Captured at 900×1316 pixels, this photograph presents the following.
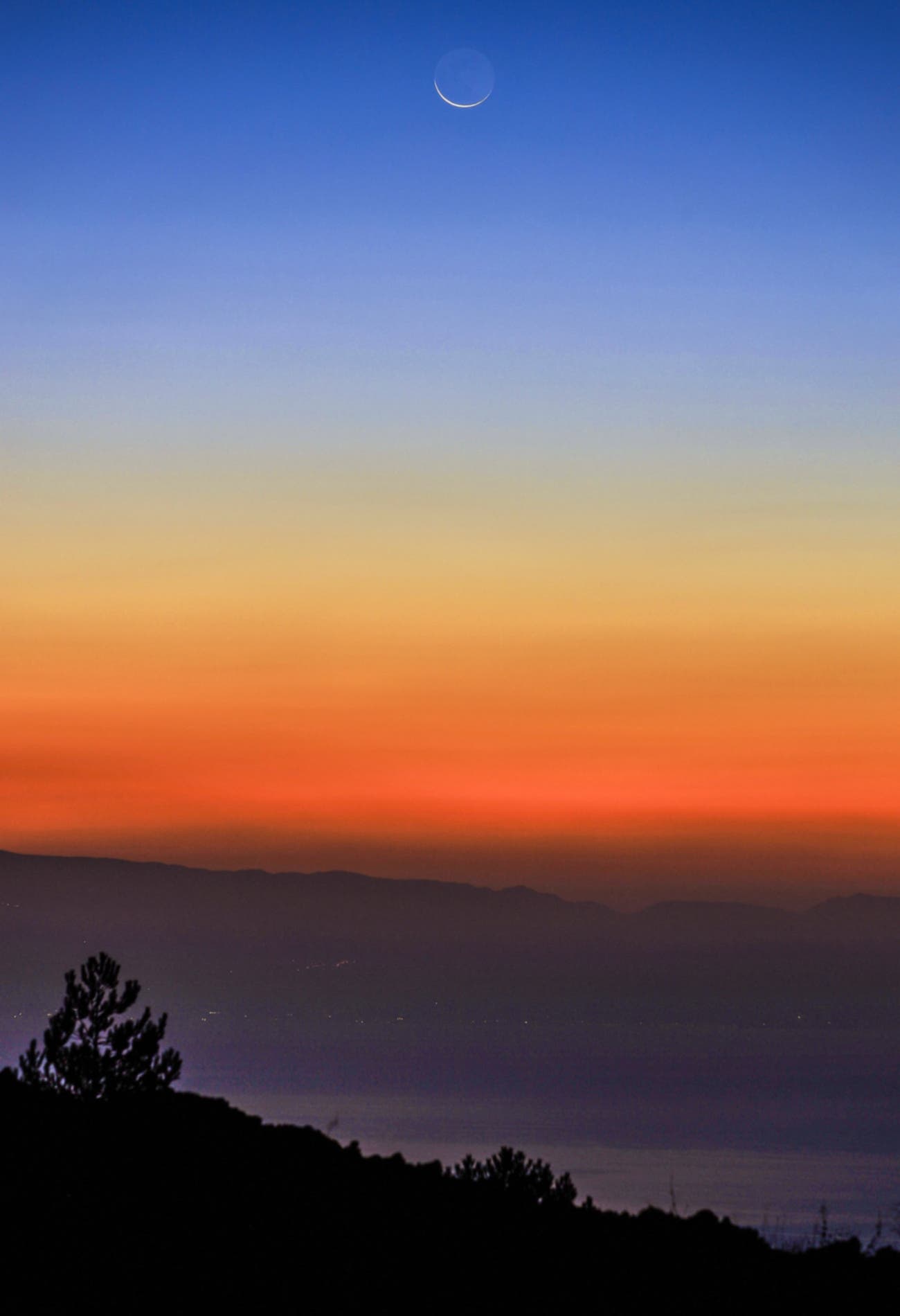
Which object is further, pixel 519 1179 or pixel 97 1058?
pixel 97 1058

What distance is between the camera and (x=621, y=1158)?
9762 centimetres

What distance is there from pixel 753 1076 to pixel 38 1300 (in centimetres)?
19253

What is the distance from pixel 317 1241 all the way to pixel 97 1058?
5.20 metres

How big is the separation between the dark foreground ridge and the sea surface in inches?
1779

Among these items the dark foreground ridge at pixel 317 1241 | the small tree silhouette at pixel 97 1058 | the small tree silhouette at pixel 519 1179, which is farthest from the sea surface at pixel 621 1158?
the dark foreground ridge at pixel 317 1241

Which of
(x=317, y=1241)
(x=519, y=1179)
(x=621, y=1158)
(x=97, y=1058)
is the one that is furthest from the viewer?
(x=621, y=1158)

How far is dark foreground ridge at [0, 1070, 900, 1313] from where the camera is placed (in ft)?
29.6

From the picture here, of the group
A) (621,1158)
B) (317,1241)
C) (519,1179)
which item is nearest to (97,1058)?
(519,1179)

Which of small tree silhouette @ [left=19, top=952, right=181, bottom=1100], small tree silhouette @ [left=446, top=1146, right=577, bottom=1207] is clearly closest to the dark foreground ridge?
small tree silhouette @ [left=446, top=1146, right=577, bottom=1207]

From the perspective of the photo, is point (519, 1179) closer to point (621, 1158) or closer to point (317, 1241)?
point (317, 1241)

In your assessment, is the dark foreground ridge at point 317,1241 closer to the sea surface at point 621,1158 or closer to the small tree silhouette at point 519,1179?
the small tree silhouette at point 519,1179

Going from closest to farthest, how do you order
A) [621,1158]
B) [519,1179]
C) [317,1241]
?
[317,1241], [519,1179], [621,1158]

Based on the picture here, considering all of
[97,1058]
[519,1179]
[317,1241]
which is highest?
[97,1058]

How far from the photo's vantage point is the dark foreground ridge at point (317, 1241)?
9.03 meters
